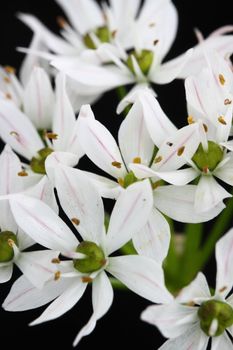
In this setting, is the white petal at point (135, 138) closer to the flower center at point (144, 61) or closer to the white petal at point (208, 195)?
Result: the white petal at point (208, 195)

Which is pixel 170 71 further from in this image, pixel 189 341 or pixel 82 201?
pixel 189 341

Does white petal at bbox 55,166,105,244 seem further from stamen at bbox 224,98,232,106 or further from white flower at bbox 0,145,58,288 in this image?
stamen at bbox 224,98,232,106

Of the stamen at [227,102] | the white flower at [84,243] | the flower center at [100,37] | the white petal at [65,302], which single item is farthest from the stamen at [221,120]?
the flower center at [100,37]

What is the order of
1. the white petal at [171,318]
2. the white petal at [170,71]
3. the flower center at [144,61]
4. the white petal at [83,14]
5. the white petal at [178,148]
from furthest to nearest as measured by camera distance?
the white petal at [83,14] < the flower center at [144,61] < the white petal at [170,71] < the white petal at [178,148] < the white petal at [171,318]

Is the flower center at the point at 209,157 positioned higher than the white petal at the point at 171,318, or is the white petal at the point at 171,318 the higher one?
the flower center at the point at 209,157

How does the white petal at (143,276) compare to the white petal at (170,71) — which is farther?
the white petal at (170,71)

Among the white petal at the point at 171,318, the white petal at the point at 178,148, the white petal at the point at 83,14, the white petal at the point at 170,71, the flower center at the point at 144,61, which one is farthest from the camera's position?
the white petal at the point at 83,14

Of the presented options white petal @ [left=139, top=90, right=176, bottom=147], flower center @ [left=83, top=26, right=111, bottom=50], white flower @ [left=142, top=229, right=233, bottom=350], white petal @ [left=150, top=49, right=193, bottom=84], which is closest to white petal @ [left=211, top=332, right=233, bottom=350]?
white flower @ [left=142, top=229, right=233, bottom=350]
